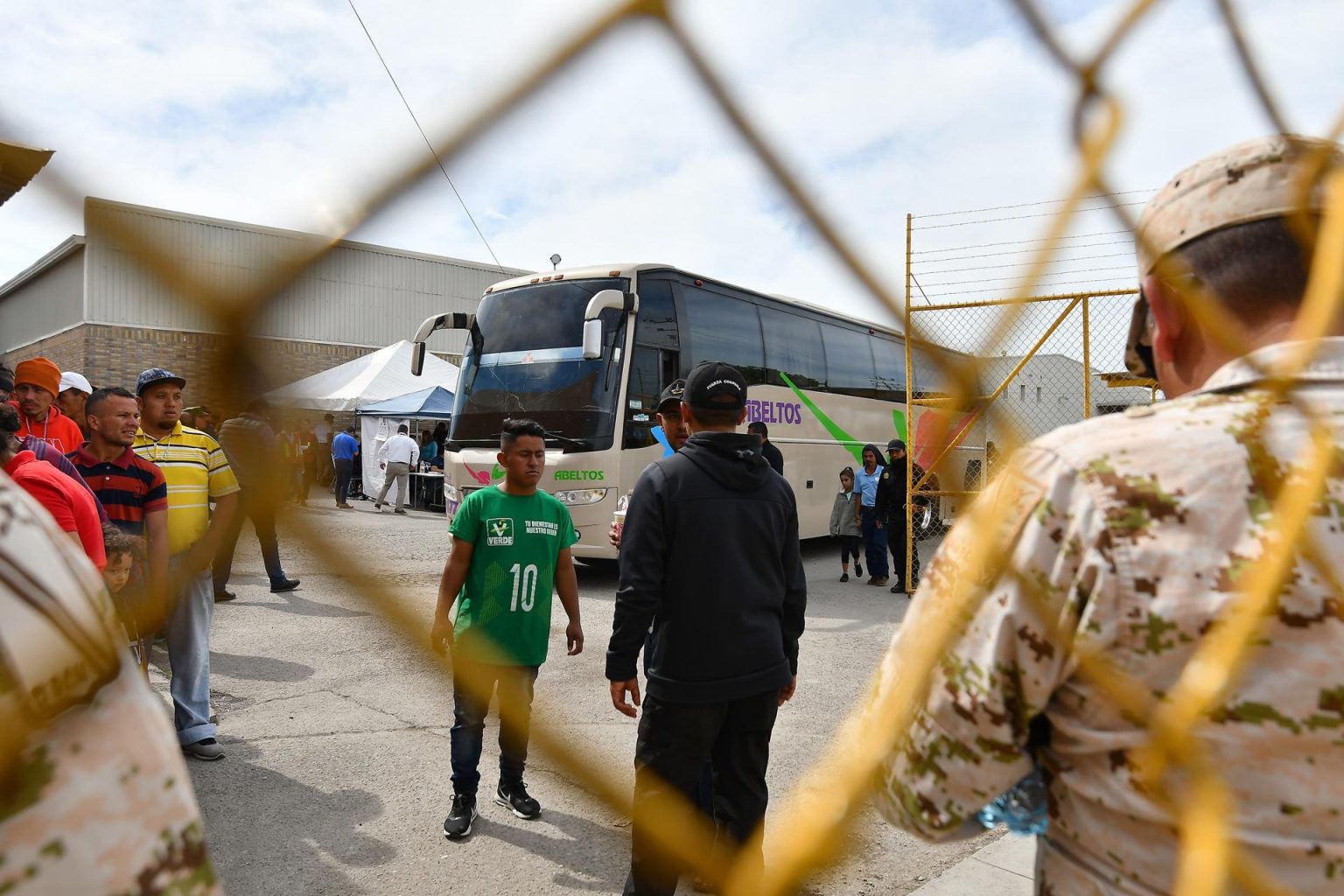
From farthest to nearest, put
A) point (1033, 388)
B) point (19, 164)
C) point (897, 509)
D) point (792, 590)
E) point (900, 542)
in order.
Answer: point (900, 542)
point (897, 509)
point (792, 590)
point (1033, 388)
point (19, 164)

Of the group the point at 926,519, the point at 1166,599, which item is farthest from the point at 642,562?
the point at 926,519

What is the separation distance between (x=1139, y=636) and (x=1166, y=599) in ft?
0.16

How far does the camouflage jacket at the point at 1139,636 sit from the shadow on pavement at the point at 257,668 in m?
5.09

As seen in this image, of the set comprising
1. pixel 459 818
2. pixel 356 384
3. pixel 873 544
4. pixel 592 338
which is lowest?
pixel 459 818

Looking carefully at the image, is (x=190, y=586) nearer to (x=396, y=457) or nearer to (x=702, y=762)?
(x=702, y=762)

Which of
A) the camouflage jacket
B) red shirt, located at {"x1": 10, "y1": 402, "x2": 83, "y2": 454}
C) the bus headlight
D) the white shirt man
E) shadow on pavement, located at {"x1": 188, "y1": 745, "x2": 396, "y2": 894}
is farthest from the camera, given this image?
the white shirt man

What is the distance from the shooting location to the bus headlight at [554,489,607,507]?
7.96 m

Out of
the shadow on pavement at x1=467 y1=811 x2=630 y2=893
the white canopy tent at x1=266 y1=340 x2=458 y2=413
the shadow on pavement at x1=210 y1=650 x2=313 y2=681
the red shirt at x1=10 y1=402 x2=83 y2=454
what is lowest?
the shadow on pavement at x1=210 y1=650 x2=313 y2=681

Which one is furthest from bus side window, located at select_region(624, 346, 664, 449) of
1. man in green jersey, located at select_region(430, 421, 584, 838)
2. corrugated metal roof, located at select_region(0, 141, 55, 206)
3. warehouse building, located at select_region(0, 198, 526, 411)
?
corrugated metal roof, located at select_region(0, 141, 55, 206)

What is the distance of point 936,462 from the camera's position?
31.2 inches

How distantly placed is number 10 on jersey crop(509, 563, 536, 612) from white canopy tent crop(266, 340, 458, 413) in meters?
1.90

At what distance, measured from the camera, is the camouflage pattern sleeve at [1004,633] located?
934 millimetres

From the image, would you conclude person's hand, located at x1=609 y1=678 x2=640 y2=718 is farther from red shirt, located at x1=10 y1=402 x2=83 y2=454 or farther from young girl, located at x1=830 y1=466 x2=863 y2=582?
young girl, located at x1=830 y1=466 x2=863 y2=582

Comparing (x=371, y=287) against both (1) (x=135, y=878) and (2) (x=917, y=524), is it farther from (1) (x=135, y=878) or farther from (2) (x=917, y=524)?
(2) (x=917, y=524)
